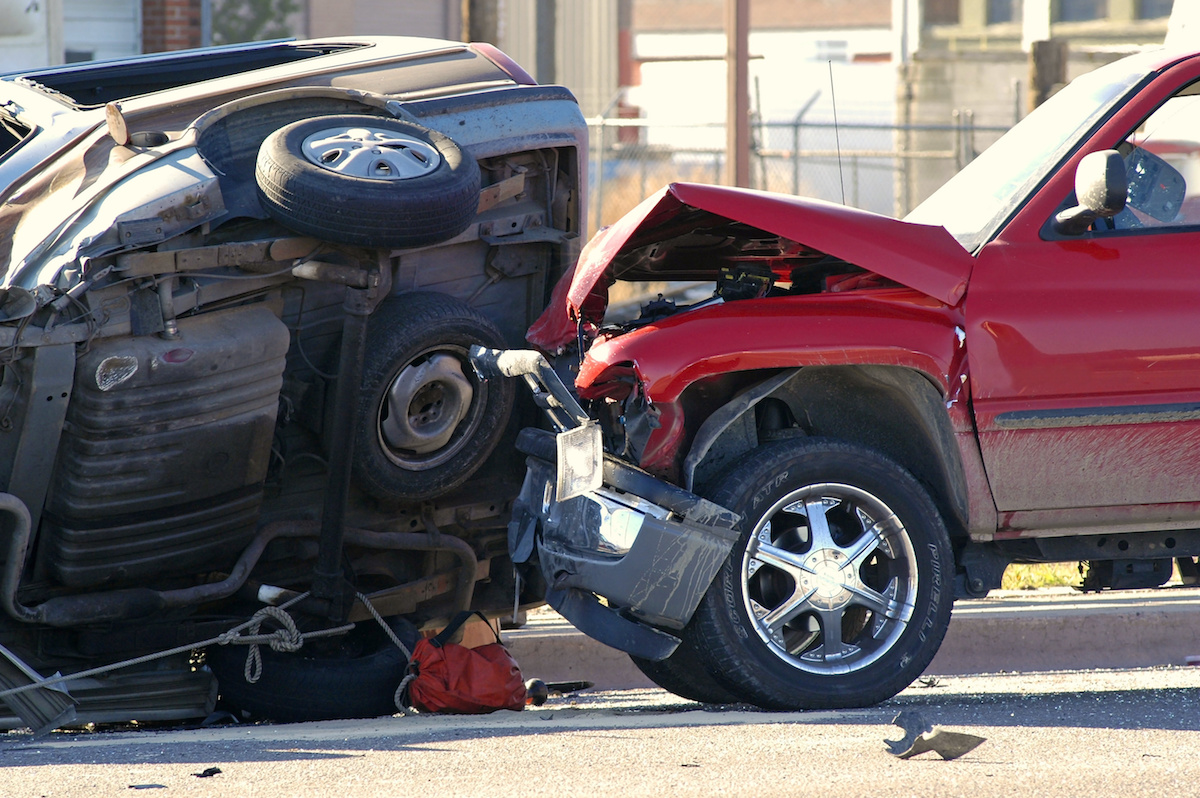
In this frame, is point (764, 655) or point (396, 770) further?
point (764, 655)

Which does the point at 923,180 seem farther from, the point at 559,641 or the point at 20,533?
the point at 20,533

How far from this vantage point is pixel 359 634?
5504 mm

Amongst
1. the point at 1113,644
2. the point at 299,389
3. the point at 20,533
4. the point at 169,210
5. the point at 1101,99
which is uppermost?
the point at 1101,99

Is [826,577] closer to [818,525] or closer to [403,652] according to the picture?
→ [818,525]

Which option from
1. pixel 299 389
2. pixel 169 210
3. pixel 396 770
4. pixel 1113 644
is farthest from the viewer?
pixel 1113 644

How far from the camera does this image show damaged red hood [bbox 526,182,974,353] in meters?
4.43

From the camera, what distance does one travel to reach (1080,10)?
96.4 ft

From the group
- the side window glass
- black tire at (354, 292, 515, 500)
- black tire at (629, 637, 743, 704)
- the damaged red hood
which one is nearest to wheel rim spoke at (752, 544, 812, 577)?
black tire at (629, 637, 743, 704)

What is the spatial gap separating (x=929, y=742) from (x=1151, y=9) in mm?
28692

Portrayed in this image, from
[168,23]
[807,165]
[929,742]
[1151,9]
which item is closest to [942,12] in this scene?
[1151,9]

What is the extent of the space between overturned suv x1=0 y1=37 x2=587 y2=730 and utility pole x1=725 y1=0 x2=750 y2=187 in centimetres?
589

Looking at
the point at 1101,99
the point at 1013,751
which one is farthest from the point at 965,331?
the point at 1013,751

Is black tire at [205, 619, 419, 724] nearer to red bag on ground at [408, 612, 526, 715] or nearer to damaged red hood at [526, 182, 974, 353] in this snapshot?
red bag on ground at [408, 612, 526, 715]

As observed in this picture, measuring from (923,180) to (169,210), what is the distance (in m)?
21.6
